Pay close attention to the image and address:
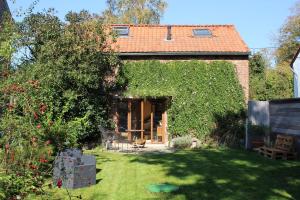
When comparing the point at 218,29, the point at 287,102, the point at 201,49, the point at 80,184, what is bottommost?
the point at 80,184

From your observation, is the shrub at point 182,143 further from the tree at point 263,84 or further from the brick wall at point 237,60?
the tree at point 263,84

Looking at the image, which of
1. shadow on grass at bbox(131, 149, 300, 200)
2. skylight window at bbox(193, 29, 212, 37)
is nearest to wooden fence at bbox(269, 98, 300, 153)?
shadow on grass at bbox(131, 149, 300, 200)

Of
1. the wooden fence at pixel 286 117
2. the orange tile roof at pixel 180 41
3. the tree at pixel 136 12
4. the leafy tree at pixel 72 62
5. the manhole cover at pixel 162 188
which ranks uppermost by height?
the tree at pixel 136 12

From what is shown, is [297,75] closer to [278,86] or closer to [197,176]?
[278,86]

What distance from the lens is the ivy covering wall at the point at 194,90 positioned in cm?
2067

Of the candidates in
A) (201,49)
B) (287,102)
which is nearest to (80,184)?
(287,102)

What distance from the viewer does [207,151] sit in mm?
18234

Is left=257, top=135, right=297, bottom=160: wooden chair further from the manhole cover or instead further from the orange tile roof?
the manhole cover

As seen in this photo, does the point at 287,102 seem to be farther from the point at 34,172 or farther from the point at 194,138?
the point at 34,172

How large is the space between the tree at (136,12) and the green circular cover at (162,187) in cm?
3150

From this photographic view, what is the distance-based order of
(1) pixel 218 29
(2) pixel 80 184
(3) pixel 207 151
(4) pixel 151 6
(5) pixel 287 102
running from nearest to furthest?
(2) pixel 80 184
(5) pixel 287 102
(3) pixel 207 151
(1) pixel 218 29
(4) pixel 151 6

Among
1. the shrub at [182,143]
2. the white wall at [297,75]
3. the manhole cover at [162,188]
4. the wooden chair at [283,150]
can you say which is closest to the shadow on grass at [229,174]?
the manhole cover at [162,188]

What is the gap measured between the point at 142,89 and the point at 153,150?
352 centimetres

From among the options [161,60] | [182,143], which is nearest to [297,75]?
[161,60]
